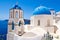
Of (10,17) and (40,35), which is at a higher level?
(10,17)

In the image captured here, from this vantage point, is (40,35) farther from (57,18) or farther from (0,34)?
(0,34)

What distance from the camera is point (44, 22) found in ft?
31.3

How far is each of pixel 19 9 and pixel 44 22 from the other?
530 cm

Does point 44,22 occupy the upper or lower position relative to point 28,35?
upper

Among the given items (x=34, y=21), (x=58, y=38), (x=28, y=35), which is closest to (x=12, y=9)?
(x=34, y=21)

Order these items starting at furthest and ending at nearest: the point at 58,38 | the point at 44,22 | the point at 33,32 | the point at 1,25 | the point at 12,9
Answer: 1. the point at 1,25
2. the point at 12,9
3. the point at 44,22
4. the point at 33,32
5. the point at 58,38

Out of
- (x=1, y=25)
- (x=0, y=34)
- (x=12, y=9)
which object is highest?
(x=12, y=9)

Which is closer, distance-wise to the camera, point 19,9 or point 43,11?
point 43,11

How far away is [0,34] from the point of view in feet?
61.8

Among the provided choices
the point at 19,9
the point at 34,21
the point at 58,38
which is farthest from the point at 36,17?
the point at 19,9

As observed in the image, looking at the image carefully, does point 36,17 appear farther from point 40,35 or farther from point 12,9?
point 12,9

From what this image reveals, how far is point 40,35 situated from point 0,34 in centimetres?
1235

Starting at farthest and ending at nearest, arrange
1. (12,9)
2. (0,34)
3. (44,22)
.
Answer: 1. (0,34)
2. (12,9)
3. (44,22)

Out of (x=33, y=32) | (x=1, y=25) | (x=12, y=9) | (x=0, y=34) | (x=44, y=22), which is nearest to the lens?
(x=33, y=32)
